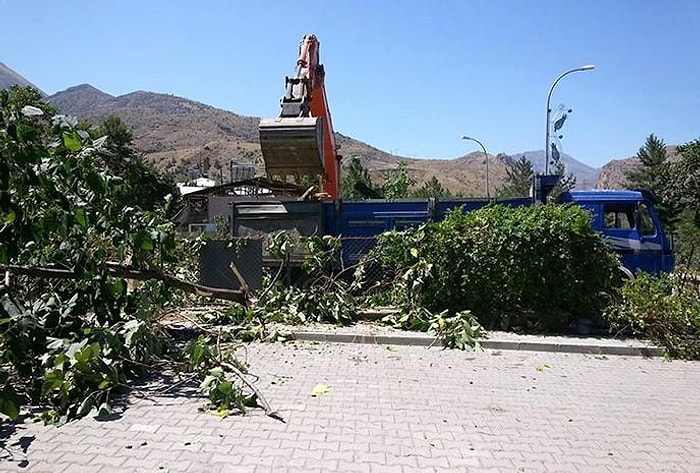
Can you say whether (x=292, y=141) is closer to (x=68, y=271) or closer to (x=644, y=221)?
(x=68, y=271)

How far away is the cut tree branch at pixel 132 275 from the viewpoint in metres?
6.53

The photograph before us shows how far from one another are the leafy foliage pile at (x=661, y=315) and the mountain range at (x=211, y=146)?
60.4 m

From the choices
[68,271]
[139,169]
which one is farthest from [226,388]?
[139,169]

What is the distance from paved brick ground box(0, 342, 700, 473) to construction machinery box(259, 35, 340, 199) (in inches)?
241

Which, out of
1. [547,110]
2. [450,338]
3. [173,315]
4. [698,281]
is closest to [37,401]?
[173,315]

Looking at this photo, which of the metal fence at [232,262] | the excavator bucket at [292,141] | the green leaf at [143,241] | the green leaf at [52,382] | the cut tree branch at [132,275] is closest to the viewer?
the green leaf at [52,382]

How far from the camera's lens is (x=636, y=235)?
37.0 ft

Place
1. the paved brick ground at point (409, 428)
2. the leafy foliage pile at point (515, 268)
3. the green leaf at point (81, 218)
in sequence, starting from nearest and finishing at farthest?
the paved brick ground at point (409, 428)
the green leaf at point (81, 218)
the leafy foliage pile at point (515, 268)

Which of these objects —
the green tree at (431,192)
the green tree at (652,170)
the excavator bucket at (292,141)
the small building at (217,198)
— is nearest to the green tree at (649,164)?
the green tree at (652,170)

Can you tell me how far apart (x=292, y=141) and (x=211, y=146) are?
8512 cm

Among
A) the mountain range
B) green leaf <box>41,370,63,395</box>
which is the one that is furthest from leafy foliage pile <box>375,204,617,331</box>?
the mountain range

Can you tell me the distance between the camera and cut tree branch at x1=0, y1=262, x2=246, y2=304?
21.4 ft

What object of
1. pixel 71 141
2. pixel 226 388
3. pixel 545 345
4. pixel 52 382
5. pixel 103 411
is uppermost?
pixel 71 141

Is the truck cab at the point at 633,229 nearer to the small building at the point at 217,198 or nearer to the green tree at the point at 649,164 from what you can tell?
the small building at the point at 217,198
